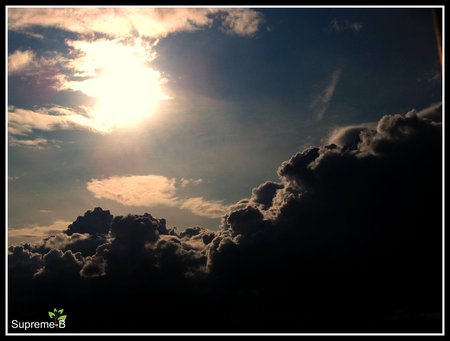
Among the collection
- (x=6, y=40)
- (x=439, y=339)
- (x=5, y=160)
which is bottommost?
(x=439, y=339)

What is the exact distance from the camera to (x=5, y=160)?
1861 inches
